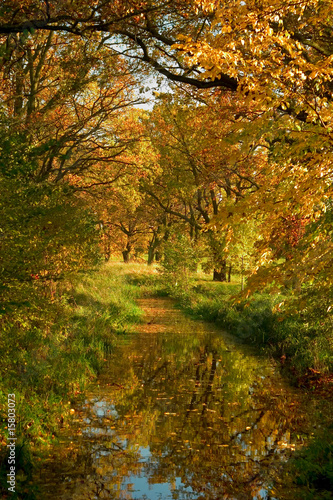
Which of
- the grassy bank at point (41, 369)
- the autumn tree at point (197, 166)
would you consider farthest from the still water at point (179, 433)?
the autumn tree at point (197, 166)

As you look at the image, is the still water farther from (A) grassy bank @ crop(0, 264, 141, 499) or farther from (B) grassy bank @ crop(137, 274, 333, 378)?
(B) grassy bank @ crop(137, 274, 333, 378)

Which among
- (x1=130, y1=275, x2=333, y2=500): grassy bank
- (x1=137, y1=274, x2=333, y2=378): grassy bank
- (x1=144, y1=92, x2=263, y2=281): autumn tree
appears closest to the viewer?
(x1=130, y1=275, x2=333, y2=500): grassy bank

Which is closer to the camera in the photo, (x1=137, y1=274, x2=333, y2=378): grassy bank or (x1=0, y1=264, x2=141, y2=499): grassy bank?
(x1=0, y1=264, x2=141, y2=499): grassy bank

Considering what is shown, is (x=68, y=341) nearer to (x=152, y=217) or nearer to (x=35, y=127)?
(x=35, y=127)

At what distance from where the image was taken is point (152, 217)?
1539 inches

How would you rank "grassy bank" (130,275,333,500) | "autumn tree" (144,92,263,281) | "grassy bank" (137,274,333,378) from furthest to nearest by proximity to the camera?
"autumn tree" (144,92,263,281)
"grassy bank" (137,274,333,378)
"grassy bank" (130,275,333,500)

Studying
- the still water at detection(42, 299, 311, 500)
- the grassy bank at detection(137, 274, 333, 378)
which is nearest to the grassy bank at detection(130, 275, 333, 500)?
the grassy bank at detection(137, 274, 333, 378)

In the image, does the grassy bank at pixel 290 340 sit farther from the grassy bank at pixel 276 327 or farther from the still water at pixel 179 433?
the still water at pixel 179 433

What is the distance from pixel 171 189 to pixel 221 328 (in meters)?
14.4

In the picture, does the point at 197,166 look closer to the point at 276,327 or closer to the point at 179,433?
the point at 276,327

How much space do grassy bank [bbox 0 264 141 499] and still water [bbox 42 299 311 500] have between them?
27cm

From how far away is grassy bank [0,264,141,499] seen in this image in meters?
5.72

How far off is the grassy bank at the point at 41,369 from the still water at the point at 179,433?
27cm

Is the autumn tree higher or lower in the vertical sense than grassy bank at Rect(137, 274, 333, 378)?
higher
